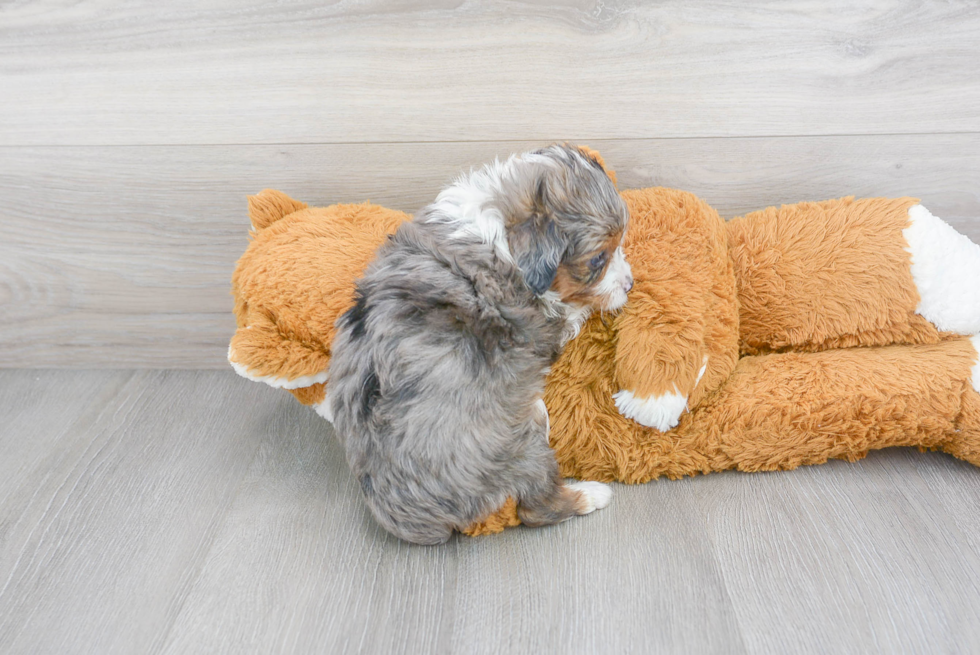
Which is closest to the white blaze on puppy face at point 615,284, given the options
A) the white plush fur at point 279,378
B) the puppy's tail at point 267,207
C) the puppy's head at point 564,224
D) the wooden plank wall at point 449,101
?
the puppy's head at point 564,224

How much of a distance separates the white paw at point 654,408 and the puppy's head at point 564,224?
31cm

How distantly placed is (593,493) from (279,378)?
98cm

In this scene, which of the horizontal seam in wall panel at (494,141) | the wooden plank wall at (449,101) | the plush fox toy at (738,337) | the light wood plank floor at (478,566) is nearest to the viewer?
the light wood plank floor at (478,566)

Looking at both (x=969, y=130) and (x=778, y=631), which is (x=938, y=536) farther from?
(x=969, y=130)

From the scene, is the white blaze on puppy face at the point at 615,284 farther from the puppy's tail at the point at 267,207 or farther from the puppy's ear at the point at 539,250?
the puppy's tail at the point at 267,207

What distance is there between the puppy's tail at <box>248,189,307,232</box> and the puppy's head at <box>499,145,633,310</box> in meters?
0.81

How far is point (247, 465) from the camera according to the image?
7.21 ft

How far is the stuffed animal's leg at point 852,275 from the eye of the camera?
6.27 ft

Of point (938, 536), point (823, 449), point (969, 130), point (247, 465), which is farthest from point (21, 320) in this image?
point (969, 130)

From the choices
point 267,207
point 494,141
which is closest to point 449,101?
point 494,141

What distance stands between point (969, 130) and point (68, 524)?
309 cm

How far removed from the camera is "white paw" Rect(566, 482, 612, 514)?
1.88 meters

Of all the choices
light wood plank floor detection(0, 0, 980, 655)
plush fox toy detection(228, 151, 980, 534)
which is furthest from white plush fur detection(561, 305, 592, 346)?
light wood plank floor detection(0, 0, 980, 655)

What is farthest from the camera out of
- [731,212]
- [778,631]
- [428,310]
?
[731,212]
